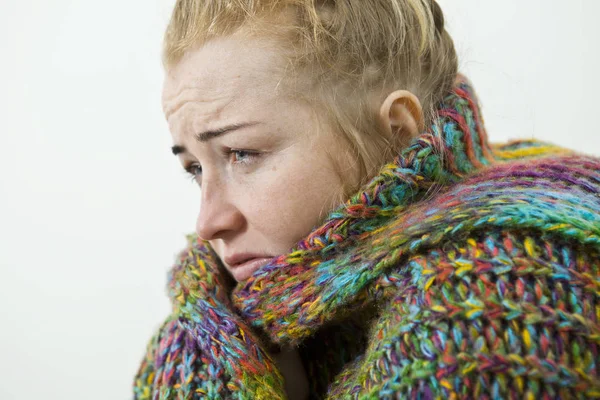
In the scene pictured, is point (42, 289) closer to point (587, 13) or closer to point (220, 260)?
point (220, 260)

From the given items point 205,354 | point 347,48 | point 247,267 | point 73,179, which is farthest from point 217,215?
point 73,179

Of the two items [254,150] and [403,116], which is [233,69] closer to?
[254,150]

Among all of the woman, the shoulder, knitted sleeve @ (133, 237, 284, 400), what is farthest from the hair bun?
knitted sleeve @ (133, 237, 284, 400)

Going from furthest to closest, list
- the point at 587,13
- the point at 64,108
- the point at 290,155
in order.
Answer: the point at 64,108 → the point at 587,13 → the point at 290,155

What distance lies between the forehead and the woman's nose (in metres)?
0.17

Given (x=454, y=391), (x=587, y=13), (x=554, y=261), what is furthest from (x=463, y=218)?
(x=587, y=13)

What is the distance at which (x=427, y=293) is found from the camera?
78cm

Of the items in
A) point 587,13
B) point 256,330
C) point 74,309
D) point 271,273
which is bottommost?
point 74,309

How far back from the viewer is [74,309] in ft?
5.86

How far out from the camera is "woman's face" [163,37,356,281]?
3.17 feet

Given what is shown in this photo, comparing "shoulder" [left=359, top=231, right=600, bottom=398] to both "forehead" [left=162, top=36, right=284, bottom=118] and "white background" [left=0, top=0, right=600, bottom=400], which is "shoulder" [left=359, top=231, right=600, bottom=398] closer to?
"forehead" [left=162, top=36, right=284, bottom=118]

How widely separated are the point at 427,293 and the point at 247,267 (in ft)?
1.20

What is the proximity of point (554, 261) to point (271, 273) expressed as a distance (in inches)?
16.9

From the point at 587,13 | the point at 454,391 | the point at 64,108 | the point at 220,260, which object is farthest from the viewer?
the point at 64,108
